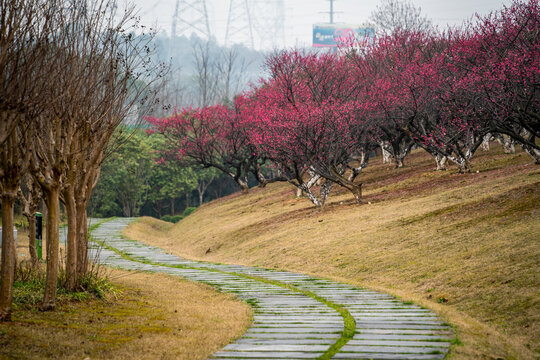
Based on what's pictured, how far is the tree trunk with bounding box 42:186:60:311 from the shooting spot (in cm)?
938

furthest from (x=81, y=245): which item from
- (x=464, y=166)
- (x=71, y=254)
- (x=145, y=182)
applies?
(x=145, y=182)

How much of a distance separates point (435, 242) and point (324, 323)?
769 centimetres

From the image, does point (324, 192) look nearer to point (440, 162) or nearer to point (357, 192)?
point (357, 192)

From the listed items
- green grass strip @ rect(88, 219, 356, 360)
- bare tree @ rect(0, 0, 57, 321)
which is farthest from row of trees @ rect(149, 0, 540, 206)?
bare tree @ rect(0, 0, 57, 321)

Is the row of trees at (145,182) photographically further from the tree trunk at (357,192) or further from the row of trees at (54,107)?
the row of trees at (54,107)

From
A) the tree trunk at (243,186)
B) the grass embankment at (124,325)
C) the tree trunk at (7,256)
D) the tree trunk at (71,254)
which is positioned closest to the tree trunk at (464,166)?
the grass embankment at (124,325)

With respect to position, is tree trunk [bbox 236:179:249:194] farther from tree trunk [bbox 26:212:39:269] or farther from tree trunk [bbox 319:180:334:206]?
tree trunk [bbox 26:212:39:269]

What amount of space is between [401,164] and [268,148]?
9621mm

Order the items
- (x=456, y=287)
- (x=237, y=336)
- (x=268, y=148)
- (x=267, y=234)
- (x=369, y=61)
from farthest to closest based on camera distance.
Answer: (x=369, y=61)
(x=268, y=148)
(x=267, y=234)
(x=456, y=287)
(x=237, y=336)

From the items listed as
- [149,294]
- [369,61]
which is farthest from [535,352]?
[369,61]

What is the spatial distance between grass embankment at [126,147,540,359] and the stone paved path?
53 cm

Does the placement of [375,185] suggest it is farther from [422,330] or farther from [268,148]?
[422,330]

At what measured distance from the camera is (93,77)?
10.8 m

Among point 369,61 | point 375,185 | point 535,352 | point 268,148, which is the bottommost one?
point 535,352
